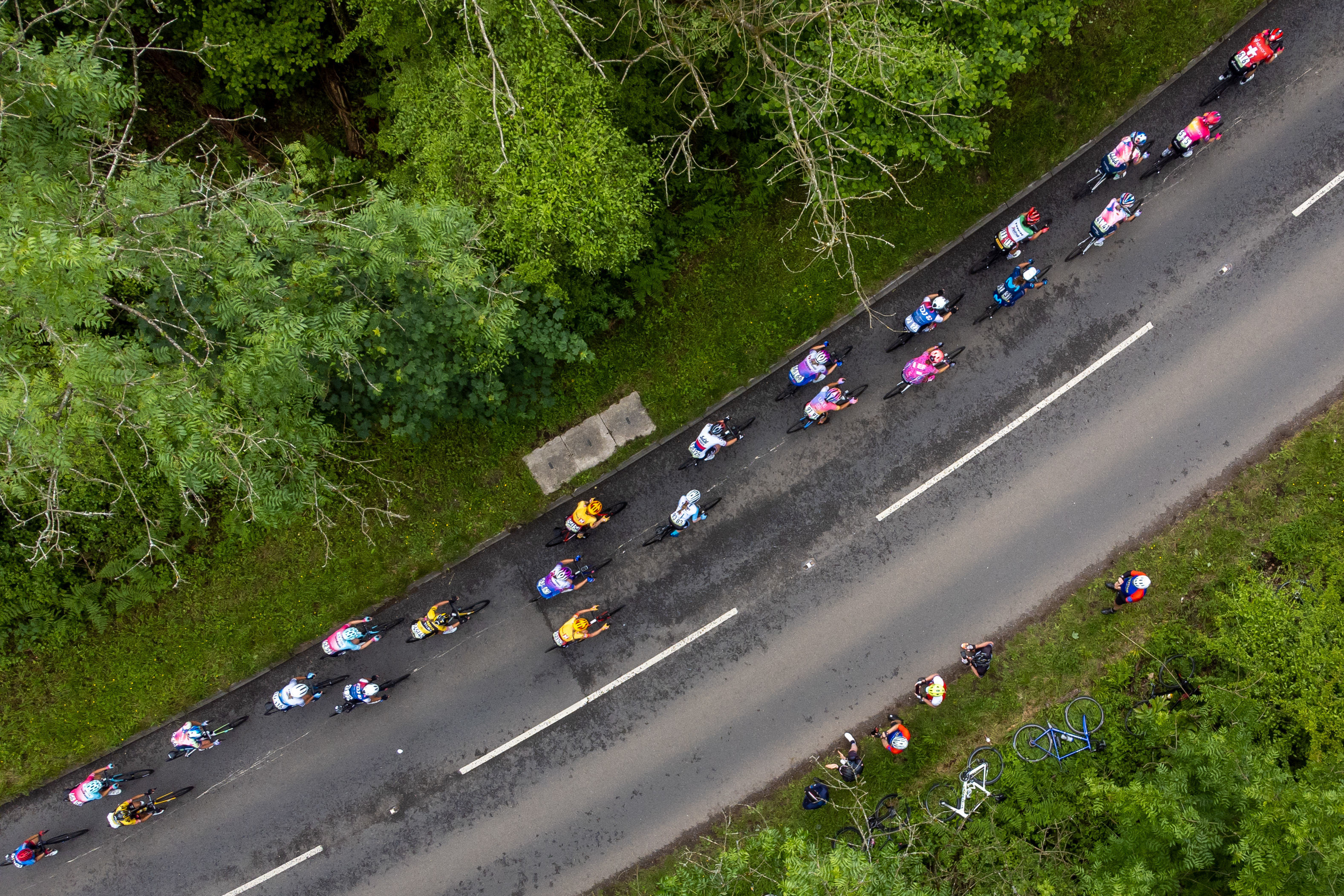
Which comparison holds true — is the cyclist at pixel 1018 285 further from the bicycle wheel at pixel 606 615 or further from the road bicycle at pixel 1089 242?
the bicycle wheel at pixel 606 615

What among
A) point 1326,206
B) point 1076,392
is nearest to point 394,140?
point 1076,392

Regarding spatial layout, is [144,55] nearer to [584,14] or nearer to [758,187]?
[584,14]

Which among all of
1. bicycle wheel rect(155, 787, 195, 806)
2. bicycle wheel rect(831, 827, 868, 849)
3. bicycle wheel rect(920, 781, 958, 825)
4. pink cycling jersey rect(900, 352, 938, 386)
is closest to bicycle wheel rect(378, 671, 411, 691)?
bicycle wheel rect(155, 787, 195, 806)

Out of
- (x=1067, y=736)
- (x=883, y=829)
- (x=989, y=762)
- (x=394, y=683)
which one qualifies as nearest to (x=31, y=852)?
(x=394, y=683)

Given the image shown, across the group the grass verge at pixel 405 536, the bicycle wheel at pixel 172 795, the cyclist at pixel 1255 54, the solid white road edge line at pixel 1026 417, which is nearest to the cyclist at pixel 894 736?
the solid white road edge line at pixel 1026 417

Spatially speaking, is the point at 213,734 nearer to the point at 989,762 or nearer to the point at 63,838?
the point at 63,838

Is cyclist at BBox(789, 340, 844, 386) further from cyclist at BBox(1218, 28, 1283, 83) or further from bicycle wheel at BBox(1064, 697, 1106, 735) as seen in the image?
cyclist at BBox(1218, 28, 1283, 83)
